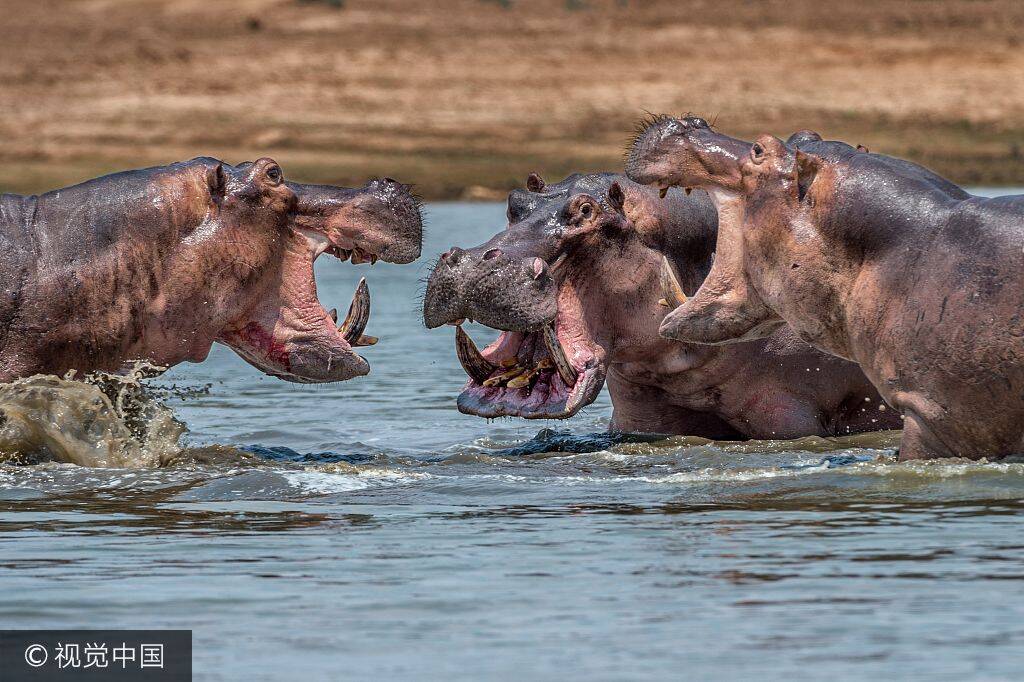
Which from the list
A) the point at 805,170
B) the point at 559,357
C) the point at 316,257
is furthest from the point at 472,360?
the point at 805,170

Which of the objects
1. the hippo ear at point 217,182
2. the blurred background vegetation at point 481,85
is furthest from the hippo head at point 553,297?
the blurred background vegetation at point 481,85

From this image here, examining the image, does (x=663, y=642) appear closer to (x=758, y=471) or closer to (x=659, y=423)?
(x=758, y=471)

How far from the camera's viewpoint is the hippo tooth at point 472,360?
25.6 ft

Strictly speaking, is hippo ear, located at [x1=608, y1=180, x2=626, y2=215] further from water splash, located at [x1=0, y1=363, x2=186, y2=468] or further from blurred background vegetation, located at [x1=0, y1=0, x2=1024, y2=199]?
blurred background vegetation, located at [x1=0, y1=0, x2=1024, y2=199]

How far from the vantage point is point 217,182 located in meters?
7.69

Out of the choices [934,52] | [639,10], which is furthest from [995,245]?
[639,10]

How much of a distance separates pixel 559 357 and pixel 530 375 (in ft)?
0.76

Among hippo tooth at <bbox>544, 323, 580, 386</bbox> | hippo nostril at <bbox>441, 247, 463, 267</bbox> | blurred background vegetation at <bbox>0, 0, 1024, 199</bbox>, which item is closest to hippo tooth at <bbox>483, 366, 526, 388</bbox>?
hippo tooth at <bbox>544, 323, 580, 386</bbox>

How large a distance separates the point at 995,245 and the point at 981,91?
90.3ft

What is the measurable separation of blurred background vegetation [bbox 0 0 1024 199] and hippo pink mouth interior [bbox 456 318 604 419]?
20768 millimetres

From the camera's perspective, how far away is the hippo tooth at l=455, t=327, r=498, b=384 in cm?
779

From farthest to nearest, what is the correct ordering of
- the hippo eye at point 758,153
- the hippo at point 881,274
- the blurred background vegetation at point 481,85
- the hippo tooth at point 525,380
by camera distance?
the blurred background vegetation at point 481,85 < the hippo tooth at point 525,380 < the hippo eye at point 758,153 < the hippo at point 881,274

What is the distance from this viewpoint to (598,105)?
107 ft

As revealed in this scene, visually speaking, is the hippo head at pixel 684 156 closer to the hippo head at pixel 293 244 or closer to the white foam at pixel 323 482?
the hippo head at pixel 293 244
